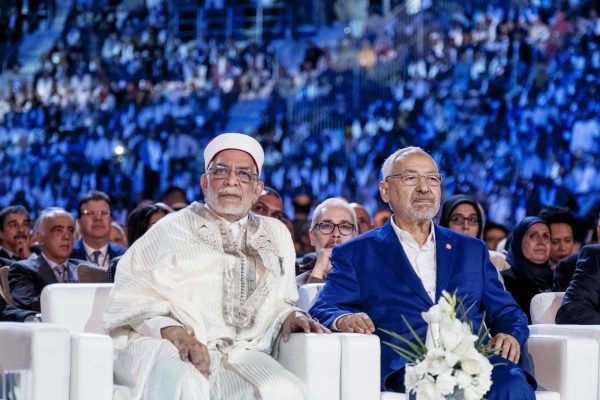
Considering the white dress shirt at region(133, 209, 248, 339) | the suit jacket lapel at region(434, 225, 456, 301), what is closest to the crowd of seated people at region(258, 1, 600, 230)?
the suit jacket lapel at region(434, 225, 456, 301)

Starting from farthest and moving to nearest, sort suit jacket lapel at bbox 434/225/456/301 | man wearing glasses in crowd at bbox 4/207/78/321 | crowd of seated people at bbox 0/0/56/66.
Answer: crowd of seated people at bbox 0/0/56/66 < man wearing glasses in crowd at bbox 4/207/78/321 < suit jacket lapel at bbox 434/225/456/301

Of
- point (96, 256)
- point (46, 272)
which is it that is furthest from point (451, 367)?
point (96, 256)

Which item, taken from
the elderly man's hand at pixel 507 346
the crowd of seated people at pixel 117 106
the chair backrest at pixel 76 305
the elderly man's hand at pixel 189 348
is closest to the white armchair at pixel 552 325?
the elderly man's hand at pixel 507 346

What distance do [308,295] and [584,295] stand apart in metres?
1.26

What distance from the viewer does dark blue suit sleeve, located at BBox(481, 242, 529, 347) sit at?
466 cm

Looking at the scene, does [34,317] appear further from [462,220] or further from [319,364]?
[462,220]

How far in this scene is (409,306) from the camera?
186 inches

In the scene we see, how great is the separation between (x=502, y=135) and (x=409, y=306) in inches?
370

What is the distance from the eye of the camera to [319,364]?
14.2 feet

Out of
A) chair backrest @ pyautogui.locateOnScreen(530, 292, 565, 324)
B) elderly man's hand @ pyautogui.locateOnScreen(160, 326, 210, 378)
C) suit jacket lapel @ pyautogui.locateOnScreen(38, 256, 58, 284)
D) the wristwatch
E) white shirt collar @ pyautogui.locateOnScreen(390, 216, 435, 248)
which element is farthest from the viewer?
suit jacket lapel @ pyautogui.locateOnScreen(38, 256, 58, 284)

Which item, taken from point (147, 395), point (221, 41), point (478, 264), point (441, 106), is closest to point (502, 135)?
point (441, 106)

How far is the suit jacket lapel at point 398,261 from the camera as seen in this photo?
4.75 metres

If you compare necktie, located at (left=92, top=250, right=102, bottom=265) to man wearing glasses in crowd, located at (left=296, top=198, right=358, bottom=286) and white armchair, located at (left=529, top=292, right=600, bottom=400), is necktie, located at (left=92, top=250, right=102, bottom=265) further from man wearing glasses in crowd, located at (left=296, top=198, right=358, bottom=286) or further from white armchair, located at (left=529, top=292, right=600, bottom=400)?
white armchair, located at (left=529, top=292, right=600, bottom=400)

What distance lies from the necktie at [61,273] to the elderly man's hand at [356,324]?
2598 millimetres
